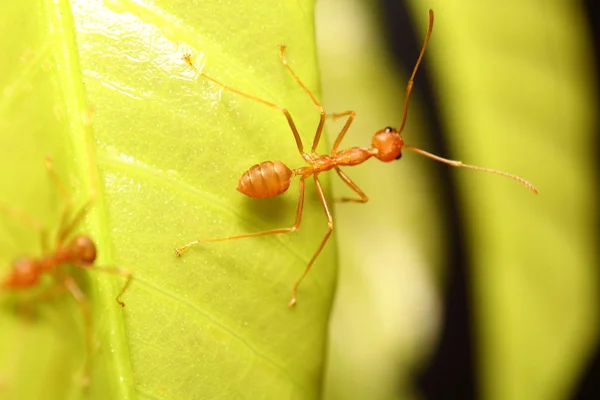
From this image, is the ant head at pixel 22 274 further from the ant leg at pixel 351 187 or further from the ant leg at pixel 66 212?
the ant leg at pixel 351 187

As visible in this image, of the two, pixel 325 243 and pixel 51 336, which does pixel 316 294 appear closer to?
pixel 325 243

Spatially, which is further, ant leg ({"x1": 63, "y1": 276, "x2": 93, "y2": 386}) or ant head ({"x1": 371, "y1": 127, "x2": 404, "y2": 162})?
ant head ({"x1": 371, "y1": 127, "x2": 404, "y2": 162})

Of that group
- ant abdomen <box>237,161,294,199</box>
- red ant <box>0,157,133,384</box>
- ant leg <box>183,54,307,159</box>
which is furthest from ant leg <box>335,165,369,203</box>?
red ant <box>0,157,133,384</box>

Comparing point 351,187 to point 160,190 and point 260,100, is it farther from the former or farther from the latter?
point 160,190

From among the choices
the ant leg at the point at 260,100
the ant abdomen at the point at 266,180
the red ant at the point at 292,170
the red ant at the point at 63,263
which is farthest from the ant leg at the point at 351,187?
the red ant at the point at 63,263

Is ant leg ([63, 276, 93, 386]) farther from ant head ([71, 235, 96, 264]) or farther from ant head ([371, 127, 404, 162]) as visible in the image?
ant head ([371, 127, 404, 162])

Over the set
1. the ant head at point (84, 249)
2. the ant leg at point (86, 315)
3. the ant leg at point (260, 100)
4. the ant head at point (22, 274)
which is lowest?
the ant leg at point (86, 315)
